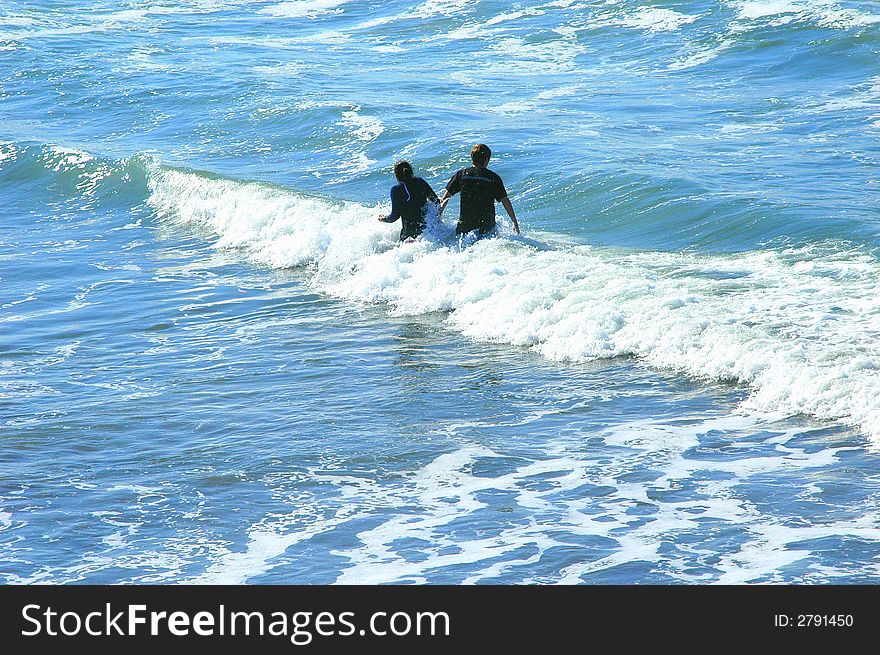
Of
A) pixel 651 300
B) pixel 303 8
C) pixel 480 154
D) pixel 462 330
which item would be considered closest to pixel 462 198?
pixel 480 154

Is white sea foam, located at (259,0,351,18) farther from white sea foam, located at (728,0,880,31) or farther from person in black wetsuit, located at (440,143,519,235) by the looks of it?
person in black wetsuit, located at (440,143,519,235)

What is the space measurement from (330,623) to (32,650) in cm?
130

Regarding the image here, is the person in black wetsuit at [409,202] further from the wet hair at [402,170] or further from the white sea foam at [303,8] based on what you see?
the white sea foam at [303,8]

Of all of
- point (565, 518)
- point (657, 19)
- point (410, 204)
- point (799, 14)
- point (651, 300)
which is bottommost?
point (565, 518)

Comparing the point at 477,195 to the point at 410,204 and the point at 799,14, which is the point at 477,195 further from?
the point at 799,14

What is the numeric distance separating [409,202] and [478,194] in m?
0.95

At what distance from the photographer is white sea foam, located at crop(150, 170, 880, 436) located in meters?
9.05

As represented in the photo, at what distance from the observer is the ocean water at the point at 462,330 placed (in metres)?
6.80

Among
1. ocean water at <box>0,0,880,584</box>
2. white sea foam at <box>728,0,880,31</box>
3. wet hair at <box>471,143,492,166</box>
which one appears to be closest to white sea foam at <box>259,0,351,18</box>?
ocean water at <box>0,0,880,584</box>

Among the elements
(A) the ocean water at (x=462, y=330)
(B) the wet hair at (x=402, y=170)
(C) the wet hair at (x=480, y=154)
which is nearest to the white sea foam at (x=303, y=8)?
(A) the ocean water at (x=462, y=330)

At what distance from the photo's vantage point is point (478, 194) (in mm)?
13055

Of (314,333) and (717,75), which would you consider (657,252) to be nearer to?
(314,333)

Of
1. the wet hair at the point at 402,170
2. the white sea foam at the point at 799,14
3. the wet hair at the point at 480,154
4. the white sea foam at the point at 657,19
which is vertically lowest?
the wet hair at the point at 402,170

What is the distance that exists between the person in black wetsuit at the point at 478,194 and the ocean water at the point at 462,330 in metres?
0.27
